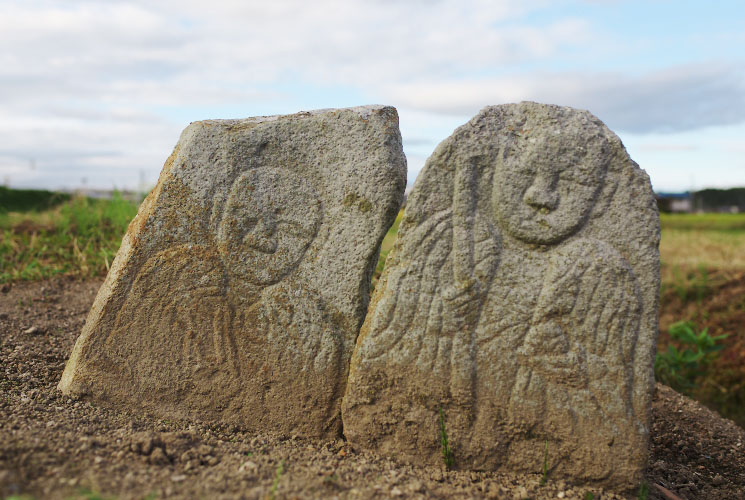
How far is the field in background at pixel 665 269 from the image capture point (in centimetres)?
573

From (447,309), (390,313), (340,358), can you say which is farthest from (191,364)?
(447,309)

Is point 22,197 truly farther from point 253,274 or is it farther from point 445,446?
point 445,446

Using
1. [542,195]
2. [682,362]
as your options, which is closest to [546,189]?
[542,195]

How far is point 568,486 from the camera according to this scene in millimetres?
2635

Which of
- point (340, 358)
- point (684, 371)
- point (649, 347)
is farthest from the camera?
point (684, 371)

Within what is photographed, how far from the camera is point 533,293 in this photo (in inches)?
101

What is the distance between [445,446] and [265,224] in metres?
1.26

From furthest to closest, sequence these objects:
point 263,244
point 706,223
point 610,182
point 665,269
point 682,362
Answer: point 706,223
point 665,269
point 682,362
point 263,244
point 610,182

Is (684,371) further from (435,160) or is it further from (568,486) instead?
(435,160)

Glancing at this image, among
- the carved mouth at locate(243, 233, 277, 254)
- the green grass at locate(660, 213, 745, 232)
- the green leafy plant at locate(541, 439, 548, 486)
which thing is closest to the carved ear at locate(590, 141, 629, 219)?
the green leafy plant at locate(541, 439, 548, 486)

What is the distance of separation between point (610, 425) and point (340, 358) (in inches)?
45.9

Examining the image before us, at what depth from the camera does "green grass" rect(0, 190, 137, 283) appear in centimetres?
564

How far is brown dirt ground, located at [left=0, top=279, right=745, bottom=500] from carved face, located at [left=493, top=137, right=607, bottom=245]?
40.1 inches

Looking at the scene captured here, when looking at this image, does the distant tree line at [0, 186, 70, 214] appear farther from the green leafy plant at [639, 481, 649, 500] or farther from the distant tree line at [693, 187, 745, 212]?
the distant tree line at [693, 187, 745, 212]
